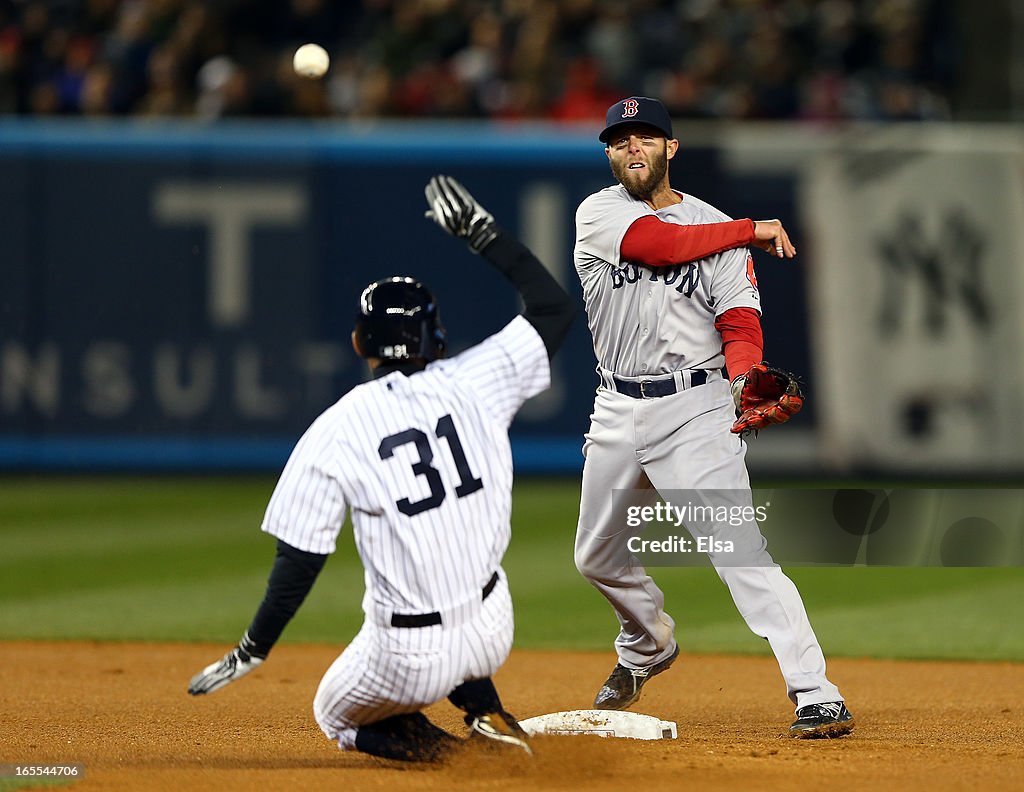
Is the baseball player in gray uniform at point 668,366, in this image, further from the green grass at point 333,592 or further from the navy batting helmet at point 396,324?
the green grass at point 333,592

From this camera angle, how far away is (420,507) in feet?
14.0

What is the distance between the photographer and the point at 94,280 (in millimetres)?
12875

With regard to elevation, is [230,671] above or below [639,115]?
below

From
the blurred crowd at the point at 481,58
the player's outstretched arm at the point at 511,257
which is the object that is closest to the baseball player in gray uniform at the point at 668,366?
the player's outstretched arm at the point at 511,257

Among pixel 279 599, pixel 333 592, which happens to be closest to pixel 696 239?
pixel 279 599

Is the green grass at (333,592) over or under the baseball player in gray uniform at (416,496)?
under

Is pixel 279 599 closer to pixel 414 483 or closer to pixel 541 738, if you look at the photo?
pixel 414 483

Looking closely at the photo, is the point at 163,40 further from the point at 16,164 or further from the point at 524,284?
the point at 524,284

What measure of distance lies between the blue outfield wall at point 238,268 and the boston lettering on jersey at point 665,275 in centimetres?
722

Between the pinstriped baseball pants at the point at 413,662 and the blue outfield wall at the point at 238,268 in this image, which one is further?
the blue outfield wall at the point at 238,268

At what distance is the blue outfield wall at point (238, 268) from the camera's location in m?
12.7

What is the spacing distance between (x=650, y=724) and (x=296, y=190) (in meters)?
8.69

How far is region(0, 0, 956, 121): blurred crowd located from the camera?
1345 centimetres

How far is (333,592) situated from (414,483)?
16.0ft
